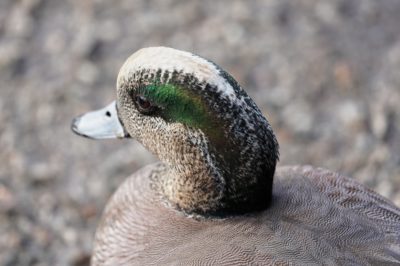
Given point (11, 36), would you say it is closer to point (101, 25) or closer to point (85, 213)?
point (101, 25)

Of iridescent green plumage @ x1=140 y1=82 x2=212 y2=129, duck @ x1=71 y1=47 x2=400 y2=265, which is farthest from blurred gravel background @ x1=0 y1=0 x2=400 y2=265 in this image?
iridescent green plumage @ x1=140 y1=82 x2=212 y2=129

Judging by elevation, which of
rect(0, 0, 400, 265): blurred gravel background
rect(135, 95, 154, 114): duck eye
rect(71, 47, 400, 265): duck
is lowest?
rect(71, 47, 400, 265): duck

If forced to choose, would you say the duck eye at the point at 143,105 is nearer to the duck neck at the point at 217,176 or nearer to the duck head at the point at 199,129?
the duck head at the point at 199,129

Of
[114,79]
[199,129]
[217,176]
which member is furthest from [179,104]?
[114,79]

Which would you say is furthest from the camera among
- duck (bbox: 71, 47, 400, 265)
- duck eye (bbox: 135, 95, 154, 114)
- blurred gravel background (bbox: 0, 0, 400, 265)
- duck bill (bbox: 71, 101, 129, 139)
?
blurred gravel background (bbox: 0, 0, 400, 265)

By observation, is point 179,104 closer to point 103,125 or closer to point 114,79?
point 103,125

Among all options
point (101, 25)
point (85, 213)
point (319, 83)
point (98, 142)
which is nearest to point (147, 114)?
point (85, 213)

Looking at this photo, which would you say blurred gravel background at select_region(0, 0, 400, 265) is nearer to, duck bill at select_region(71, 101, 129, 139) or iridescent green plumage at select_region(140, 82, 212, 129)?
duck bill at select_region(71, 101, 129, 139)
